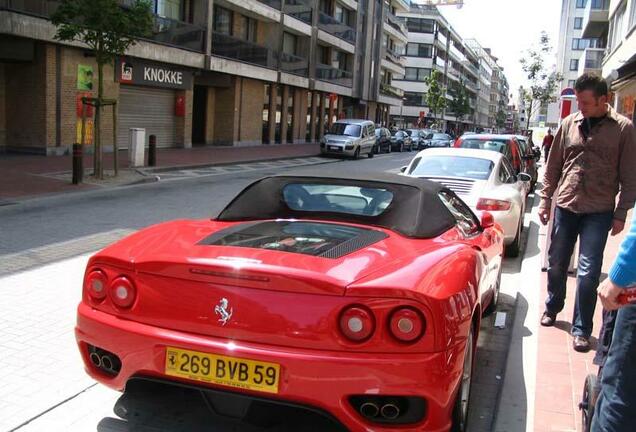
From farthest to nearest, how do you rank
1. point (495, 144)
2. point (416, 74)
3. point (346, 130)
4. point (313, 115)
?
point (416, 74), point (313, 115), point (346, 130), point (495, 144)

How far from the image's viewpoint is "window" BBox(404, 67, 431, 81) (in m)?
89.2

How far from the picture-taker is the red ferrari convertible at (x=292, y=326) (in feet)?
8.78

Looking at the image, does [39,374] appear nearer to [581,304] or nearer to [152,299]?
[152,299]

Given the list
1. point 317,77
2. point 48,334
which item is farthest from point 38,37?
point 317,77

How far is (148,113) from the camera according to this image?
25406 mm

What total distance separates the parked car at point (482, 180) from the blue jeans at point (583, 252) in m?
2.71

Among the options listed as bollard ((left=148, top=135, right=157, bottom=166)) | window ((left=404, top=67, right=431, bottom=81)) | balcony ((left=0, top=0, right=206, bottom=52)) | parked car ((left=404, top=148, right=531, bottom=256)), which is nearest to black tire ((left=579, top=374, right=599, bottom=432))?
parked car ((left=404, top=148, right=531, bottom=256))

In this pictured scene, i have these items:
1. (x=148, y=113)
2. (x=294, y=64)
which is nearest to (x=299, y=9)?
(x=294, y=64)

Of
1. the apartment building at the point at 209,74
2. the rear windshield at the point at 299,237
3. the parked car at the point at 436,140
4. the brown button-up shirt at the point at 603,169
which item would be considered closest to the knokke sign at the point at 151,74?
the apartment building at the point at 209,74

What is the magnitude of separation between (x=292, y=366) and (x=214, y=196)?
1101 centimetres

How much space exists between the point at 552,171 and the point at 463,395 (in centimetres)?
249

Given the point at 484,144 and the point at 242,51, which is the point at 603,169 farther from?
the point at 242,51

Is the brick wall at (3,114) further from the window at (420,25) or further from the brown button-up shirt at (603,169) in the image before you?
the window at (420,25)

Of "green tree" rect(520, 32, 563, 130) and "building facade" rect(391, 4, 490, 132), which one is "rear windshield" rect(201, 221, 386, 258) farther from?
"building facade" rect(391, 4, 490, 132)
